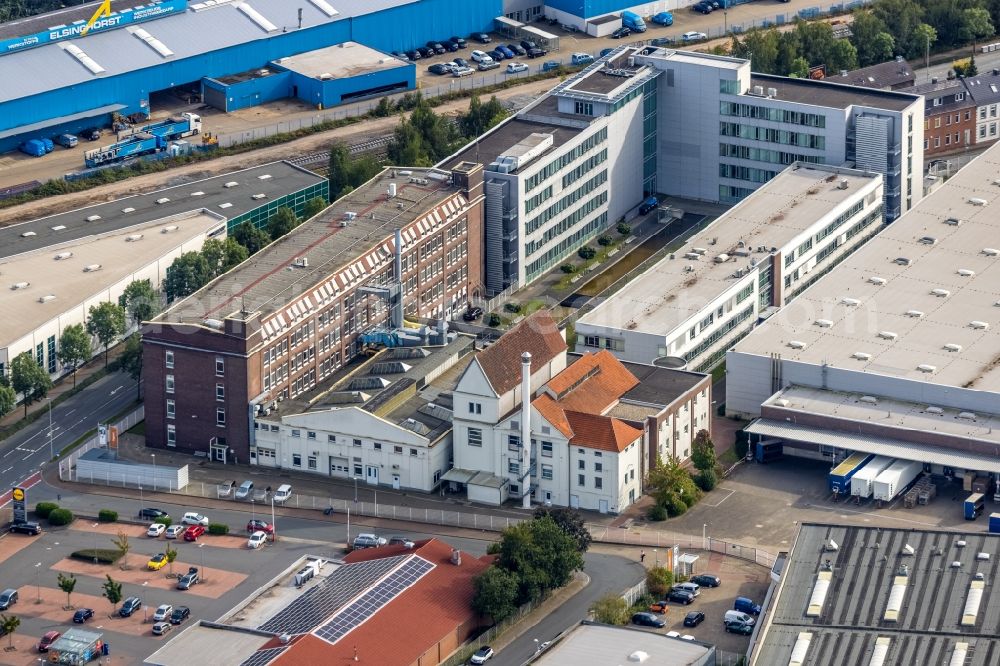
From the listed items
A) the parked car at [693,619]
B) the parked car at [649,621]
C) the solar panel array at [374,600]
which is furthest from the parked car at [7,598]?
the parked car at [693,619]

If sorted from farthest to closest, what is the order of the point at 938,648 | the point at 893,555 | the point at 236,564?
the point at 236,564, the point at 893,555, the point at 938,648

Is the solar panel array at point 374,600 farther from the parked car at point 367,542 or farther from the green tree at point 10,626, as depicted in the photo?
the green tree at point 10,626

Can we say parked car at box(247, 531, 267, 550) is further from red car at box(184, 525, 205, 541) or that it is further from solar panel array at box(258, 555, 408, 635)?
solar panel array at box(258, 555, 408, 635)

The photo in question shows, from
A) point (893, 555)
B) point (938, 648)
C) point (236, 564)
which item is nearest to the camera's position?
point (938, 648)

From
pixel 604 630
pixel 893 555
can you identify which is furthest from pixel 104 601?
pixel 893 555

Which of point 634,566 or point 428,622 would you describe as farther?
point 634,566

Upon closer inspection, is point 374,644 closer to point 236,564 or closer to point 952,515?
point 236,564


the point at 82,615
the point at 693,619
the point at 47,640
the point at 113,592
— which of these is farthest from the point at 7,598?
the point at 693,619
